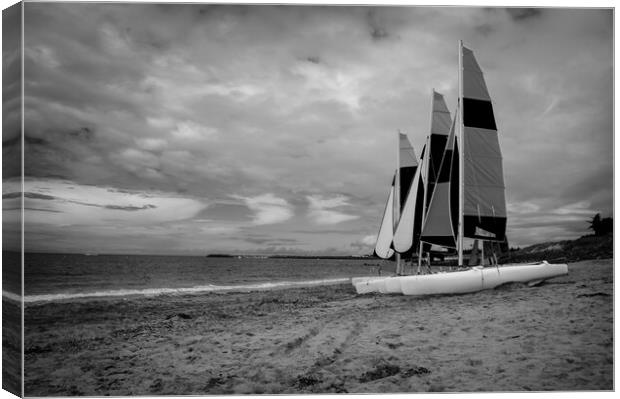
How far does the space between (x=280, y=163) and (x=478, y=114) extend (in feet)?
11.5

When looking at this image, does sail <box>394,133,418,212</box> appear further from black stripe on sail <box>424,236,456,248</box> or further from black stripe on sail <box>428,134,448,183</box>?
black stripe on sail <box>424,236,456,248</box>

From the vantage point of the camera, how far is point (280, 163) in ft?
19.7

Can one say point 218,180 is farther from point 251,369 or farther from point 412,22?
point 412,22

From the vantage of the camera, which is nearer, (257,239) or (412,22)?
(412,22)

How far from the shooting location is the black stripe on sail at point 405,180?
36.1 feet

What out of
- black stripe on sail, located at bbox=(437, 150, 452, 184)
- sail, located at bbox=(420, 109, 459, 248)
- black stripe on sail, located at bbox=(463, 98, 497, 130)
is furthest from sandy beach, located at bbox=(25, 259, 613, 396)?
black stripe on sail, located at bbox=(437, 150, 452, 184)

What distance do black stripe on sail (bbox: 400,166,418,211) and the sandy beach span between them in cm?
528

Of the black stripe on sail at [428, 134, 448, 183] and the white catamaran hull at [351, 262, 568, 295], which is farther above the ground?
the black stripe on sail at [428, 134, 448, 183]

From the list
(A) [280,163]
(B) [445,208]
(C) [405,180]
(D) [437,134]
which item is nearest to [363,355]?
(A) [280,163]

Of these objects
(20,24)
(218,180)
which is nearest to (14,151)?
(20,24)

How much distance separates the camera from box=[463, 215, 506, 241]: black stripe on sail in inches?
279

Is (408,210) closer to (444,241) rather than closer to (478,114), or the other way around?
(444,241)

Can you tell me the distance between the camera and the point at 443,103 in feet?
22.3

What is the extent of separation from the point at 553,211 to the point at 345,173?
9.45ft
